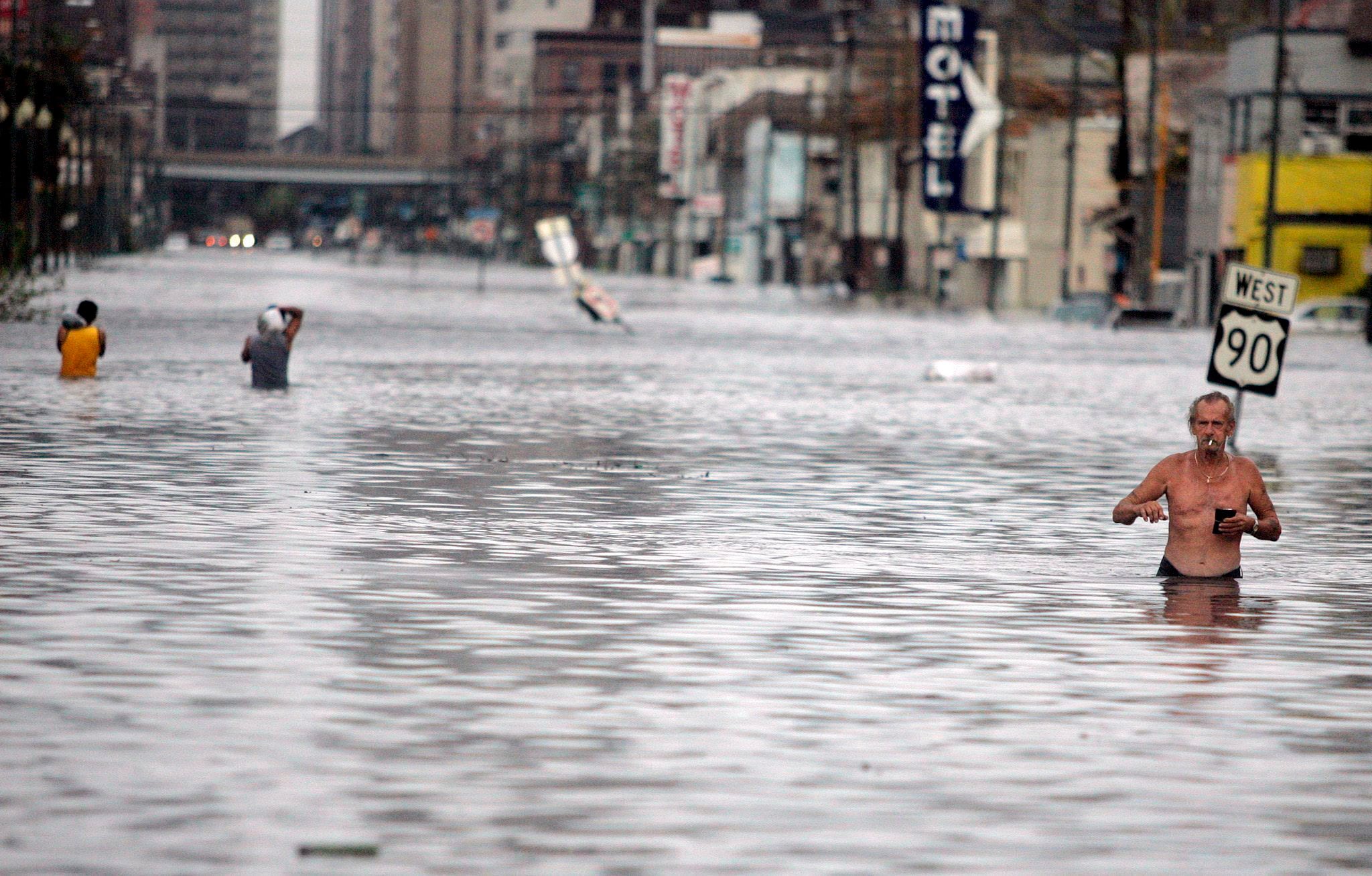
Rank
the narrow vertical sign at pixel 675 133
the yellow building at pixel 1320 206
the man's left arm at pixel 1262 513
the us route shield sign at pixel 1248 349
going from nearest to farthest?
the man's left arm at pixel 1262 513 < the us route shield sign at pixel 1248 349 < the yellow building at pixel 1320 206 < the narrow vertical sign at pixel 675 133

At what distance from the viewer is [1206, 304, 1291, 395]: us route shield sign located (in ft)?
87.6

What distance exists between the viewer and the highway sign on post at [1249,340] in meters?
26.5

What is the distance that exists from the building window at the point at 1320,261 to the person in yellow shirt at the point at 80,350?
170 ft

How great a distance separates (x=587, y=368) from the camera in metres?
42.0

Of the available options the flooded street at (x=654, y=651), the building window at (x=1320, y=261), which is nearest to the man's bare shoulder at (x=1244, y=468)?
the flooded street at (x=654, y=651)

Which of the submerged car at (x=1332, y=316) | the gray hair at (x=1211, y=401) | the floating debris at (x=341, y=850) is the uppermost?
the gray hair at (x=1211, y=401)

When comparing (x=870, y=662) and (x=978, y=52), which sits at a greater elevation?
(x=978, y=52)

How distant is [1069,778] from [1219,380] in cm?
1791

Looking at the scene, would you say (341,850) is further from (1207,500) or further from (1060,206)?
(1060,206)

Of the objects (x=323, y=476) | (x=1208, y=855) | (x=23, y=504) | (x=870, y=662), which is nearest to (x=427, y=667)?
(x=870, y=662)

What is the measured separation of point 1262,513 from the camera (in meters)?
14.6

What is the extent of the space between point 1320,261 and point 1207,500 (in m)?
68.0

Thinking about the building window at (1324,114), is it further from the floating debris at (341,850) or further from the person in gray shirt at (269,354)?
the floating debris at (341,850)

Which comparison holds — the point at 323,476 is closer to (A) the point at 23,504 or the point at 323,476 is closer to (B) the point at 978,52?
(A) the point at 23,504
